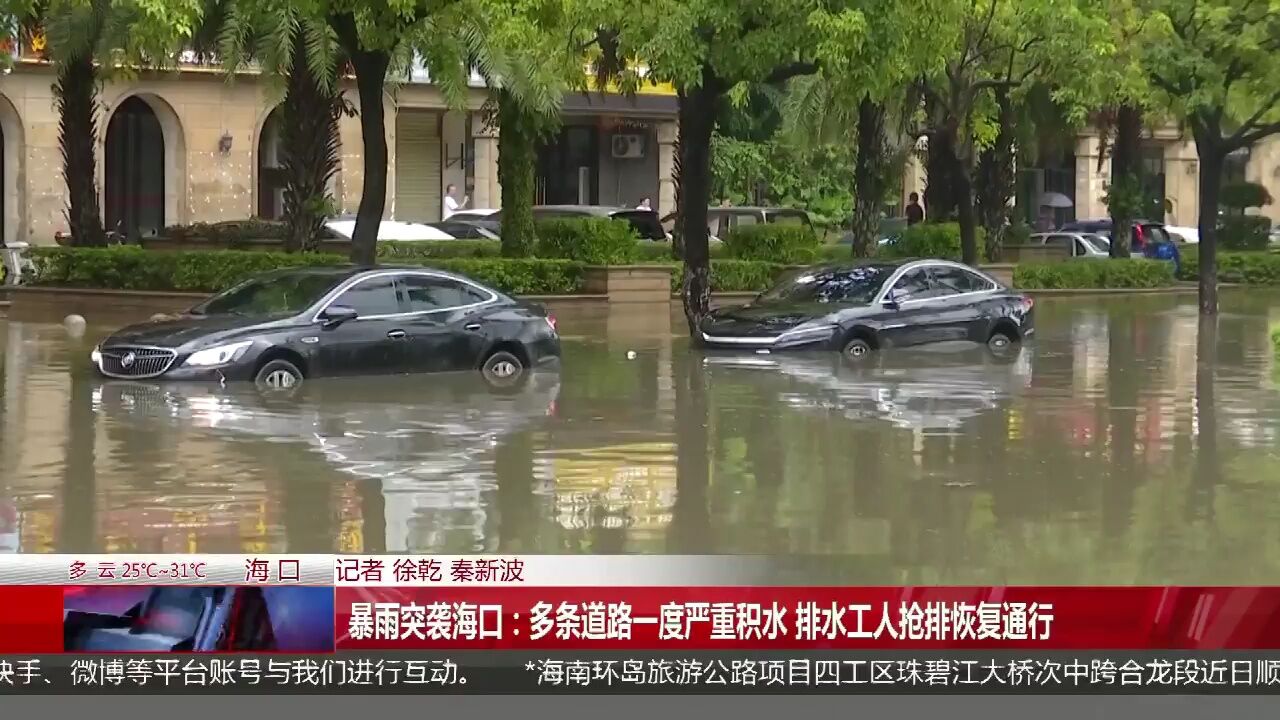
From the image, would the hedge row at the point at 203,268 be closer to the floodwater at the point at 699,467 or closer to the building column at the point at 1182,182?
the floodwater at the point at 699,467

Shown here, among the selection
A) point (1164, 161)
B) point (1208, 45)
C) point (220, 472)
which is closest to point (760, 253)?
point (1208, 45)

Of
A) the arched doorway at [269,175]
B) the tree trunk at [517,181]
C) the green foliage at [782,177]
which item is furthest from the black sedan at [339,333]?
the green foliage at [782,177]

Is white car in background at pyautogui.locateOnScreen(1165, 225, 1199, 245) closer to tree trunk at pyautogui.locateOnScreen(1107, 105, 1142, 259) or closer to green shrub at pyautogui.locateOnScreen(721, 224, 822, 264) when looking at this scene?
tree trunk at pyautogui.locateOnScreen(1107, 105, 1142, 259)

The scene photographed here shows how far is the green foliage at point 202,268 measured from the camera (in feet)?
93.1

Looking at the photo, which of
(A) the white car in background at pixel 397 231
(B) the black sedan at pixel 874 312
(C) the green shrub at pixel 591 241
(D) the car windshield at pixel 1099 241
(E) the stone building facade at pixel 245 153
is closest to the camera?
(B) the black sedan at pixel 874 312

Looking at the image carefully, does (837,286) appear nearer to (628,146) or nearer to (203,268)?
(203,268)

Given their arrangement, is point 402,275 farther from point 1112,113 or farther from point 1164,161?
point 1164,161

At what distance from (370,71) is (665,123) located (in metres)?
28.9

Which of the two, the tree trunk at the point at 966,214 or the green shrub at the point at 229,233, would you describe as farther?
the green shrub at the point at 229,233

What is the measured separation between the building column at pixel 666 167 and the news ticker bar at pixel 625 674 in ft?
146

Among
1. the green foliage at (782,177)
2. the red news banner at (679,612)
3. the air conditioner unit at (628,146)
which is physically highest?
the air conditioner unit at (628,146)

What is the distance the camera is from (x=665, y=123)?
2031 inches

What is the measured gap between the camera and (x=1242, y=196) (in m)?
46.8

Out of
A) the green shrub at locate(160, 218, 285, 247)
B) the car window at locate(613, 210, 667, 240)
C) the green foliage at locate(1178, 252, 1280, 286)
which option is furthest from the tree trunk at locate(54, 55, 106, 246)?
the green foliage at locate(1178, 252, 1280, 286)
